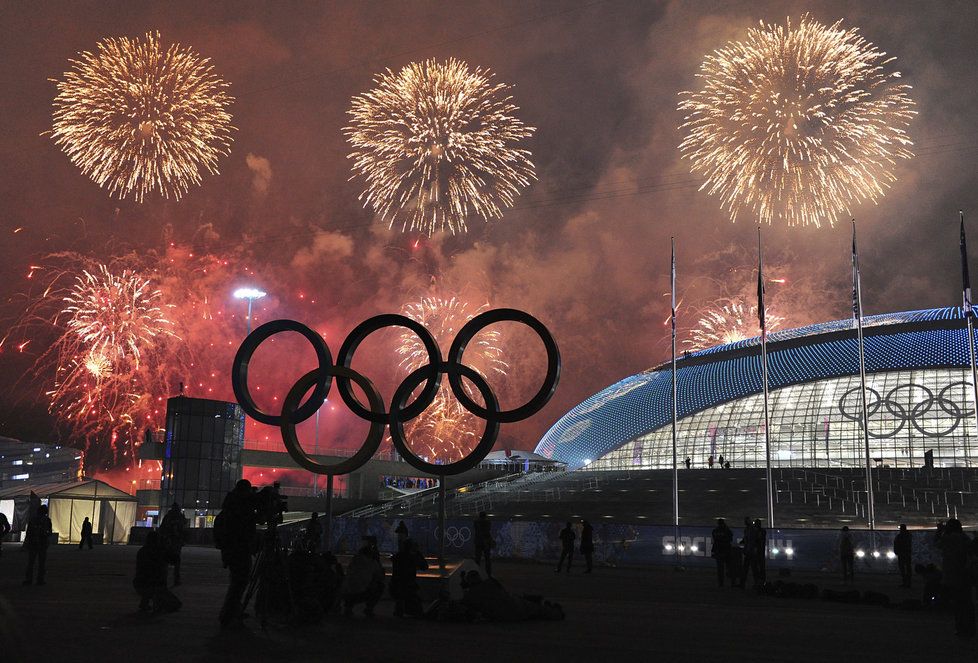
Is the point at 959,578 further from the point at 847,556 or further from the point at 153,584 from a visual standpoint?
the point at 847,556

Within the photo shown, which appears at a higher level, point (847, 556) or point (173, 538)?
point (173, 538)

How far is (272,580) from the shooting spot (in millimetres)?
13297

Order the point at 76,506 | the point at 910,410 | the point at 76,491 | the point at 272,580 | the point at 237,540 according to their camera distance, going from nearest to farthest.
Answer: the point at 237,540
the point at 272,580
the point at 76,491
the point at 76,506
the point at 910,410

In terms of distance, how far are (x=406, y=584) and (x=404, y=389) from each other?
9389 millimetres

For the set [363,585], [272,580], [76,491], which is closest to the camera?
[272,580]

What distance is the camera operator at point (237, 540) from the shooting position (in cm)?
1227

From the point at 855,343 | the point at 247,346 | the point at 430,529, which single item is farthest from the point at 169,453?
the point at 855,343

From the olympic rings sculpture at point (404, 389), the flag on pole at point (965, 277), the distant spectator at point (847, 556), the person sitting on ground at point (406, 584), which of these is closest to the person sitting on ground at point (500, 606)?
the person sitting on ground at point (406, 584)

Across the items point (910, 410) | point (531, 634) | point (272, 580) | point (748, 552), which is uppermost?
point (910, 410)

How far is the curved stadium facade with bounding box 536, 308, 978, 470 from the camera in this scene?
64250 millimetres

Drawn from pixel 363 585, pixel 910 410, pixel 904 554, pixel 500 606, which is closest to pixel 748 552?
pixel 904 554

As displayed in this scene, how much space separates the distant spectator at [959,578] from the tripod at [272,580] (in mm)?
9378

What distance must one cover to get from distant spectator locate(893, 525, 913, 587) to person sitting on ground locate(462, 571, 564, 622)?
14.8m

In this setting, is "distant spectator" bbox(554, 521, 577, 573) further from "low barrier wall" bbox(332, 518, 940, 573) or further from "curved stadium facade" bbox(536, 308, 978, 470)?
"curved stadium facade" bbox(536, 308, 978, 470)
